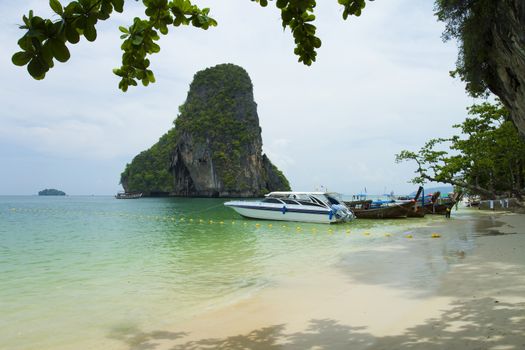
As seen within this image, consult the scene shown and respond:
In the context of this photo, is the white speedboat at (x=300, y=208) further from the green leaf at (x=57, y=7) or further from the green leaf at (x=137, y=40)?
the green leaf at (x=57, y=7)

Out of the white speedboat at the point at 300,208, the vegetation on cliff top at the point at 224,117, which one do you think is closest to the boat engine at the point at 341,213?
the white speedboat at the point at 300,208

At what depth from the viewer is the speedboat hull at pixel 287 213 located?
25406mm

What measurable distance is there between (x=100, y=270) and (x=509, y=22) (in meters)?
11.6

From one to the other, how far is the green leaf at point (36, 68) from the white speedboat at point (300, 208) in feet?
78.8

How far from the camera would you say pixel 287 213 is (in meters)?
26.7

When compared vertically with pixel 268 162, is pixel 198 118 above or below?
above

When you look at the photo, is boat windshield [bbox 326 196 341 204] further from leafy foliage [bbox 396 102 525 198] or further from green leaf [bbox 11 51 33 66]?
green leaf [bbox 11 51 33 66]

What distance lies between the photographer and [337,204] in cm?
2786

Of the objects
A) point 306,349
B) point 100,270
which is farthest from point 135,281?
point 306,349

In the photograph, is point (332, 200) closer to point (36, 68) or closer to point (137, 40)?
point (137, 40)

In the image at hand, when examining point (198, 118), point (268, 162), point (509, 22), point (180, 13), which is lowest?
point (180, 13)

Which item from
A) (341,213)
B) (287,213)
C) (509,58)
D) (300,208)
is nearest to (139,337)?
(509,58)

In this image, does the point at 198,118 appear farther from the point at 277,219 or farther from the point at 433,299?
the point at 433,299

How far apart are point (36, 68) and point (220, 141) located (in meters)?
105
